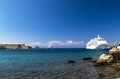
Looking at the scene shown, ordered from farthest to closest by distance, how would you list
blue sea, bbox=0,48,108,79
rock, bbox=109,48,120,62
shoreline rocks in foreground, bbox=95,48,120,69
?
1. rock, bbox=109,48,120,62
2. shoreline rocks in foreground, bbox=95,48,120,69
3. blue sea, bbox=0,48,108,79

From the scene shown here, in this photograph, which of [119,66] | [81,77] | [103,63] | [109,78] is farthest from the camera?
[103,63]

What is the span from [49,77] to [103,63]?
18.8 meters

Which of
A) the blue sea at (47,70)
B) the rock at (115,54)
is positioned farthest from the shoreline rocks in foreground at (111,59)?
the blue sea at (47,70)

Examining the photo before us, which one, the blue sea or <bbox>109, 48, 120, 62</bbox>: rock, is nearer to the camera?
the blue sea

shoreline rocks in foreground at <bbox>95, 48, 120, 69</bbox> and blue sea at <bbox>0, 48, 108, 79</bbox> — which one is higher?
shoreline rocks in foreground at <bbox>95, 48, 120, 69</bbox>

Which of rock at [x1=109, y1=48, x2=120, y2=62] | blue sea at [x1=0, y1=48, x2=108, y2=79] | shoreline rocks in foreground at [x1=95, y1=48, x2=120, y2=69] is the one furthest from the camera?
rock at [x1=109, y1=48, x2=120, y2=62]

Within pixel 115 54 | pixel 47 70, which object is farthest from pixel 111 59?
pixel 47 70

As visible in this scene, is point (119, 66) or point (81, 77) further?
point (119, 66)

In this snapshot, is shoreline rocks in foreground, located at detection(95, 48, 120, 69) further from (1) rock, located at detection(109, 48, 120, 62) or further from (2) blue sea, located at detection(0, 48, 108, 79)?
(2) blue sea, located at detection(0, 48, 108, 79)

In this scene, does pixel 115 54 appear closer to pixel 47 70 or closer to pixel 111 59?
pixel 111 59

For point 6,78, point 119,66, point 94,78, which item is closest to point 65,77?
point 94,78

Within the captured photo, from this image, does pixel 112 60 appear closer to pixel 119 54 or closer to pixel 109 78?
pixel 119 54

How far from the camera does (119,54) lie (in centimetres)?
4434

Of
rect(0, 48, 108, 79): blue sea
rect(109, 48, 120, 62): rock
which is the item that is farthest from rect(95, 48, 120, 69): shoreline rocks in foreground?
rect(0, 48, 108, 79): blue sea
